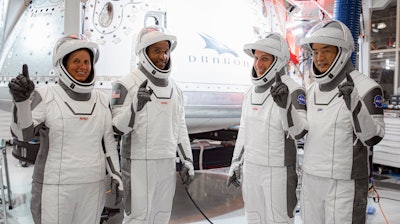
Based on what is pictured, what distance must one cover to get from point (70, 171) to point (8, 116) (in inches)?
366

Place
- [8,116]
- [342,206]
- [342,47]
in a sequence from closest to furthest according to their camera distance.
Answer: [342,206], [342,47], [8,116]

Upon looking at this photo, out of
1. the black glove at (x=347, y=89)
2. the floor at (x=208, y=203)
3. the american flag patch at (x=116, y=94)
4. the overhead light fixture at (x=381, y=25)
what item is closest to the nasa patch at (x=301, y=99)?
the black glove at (x=347, y=89)

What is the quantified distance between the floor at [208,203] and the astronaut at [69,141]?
158 cm

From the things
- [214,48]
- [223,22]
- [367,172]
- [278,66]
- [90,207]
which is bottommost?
[90,207]

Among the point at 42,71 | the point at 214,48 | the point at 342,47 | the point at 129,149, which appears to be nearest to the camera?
the point at 342,47

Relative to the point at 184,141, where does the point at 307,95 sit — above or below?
above

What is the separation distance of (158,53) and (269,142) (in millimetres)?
1084

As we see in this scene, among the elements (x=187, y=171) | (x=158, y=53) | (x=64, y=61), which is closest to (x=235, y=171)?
(x=187, y=171)

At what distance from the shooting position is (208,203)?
17.7 feet

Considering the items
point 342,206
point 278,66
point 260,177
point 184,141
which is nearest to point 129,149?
point 184,141

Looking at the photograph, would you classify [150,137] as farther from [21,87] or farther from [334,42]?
[334,42]

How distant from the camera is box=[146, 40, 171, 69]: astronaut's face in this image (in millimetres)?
2932

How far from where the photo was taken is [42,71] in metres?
3.92

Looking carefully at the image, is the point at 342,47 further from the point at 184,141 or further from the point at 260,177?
the point at 184,141
